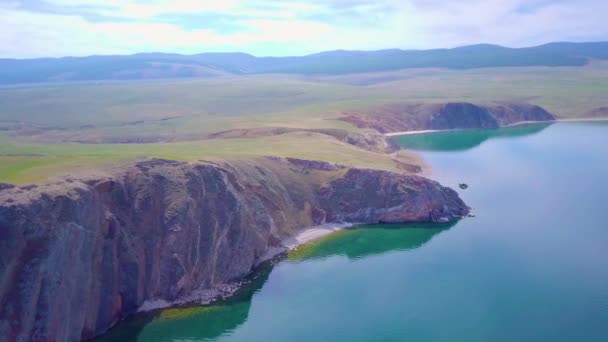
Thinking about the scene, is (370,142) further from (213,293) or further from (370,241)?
(213,293)

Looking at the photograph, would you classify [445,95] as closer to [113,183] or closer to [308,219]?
[308,219]

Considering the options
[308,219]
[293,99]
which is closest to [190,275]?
[308,219]

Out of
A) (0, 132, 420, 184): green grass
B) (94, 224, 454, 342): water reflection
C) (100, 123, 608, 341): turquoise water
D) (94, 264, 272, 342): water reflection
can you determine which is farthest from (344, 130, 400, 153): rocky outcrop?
(94, 264, 272, 342): water reflection

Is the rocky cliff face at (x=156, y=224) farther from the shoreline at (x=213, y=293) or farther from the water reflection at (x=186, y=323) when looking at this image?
the water reflection at (x=186, y=323)

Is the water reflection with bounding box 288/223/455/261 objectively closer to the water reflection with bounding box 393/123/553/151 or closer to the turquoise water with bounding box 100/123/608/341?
the turquoise water with bounding box 100/123/608/341

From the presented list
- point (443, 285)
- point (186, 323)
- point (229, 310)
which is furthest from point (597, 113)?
point (186, 323)

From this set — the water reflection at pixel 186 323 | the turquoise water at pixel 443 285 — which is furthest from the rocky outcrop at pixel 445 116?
the water reflection at pixel 186 323
